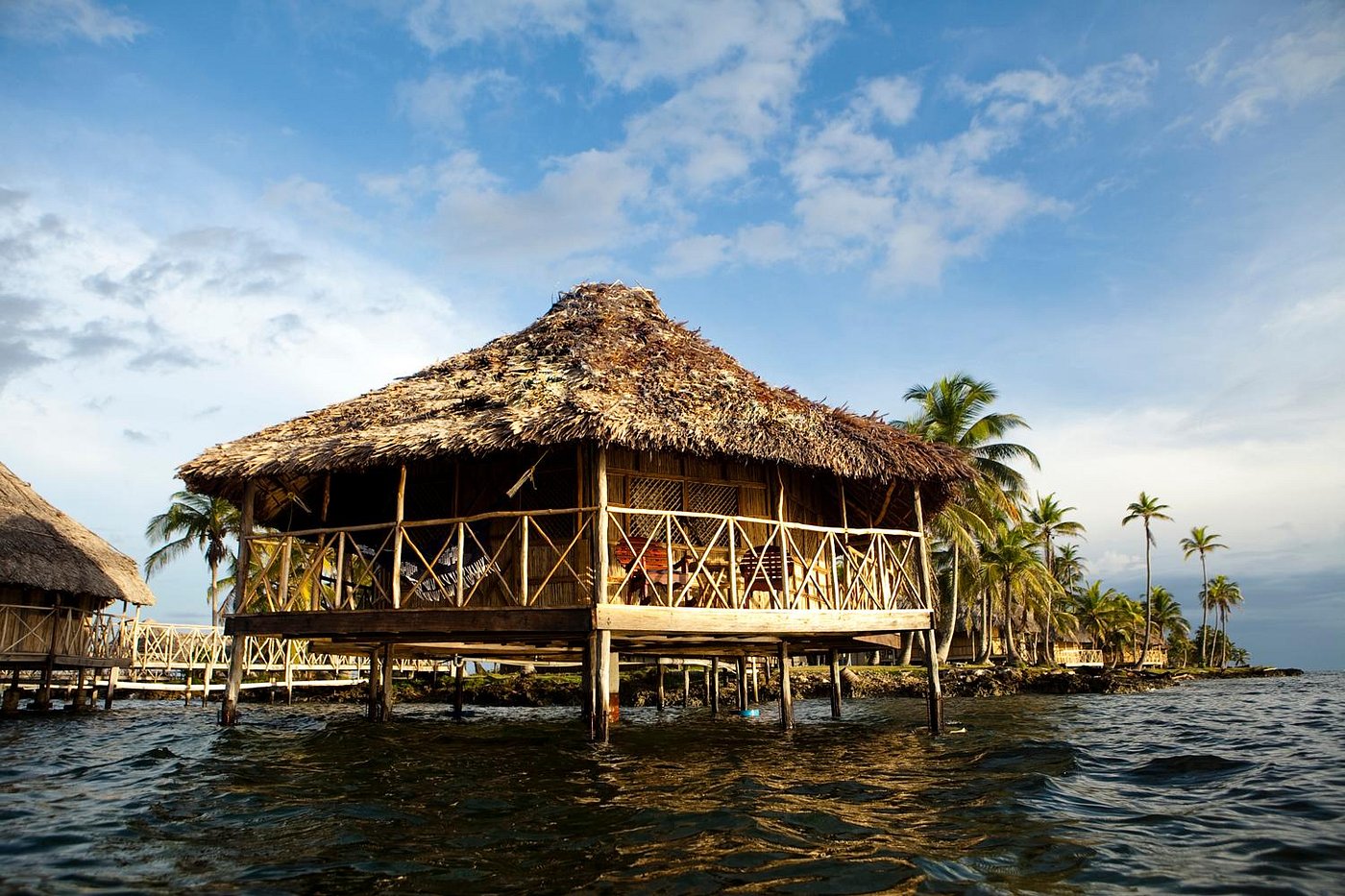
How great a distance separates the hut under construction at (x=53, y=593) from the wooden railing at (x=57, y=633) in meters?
0.02

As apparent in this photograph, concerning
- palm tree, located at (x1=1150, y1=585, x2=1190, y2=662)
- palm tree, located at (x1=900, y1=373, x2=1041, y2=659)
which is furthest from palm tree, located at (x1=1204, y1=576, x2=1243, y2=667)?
palm tree, located at (x1=900, y1=373, x2=1041, y2=659)

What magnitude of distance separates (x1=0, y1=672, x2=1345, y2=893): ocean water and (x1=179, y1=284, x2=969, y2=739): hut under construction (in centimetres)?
145

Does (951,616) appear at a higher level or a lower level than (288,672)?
higher

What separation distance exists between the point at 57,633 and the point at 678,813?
1766 cm

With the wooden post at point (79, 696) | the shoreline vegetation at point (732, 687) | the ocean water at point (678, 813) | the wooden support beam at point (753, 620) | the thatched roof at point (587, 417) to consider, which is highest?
the thatched roof at point (587, 417)

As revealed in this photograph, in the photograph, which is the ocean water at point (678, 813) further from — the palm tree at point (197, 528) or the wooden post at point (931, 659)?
the palm tree at point (197, 528)

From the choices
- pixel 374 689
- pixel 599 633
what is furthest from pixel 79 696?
pixel 599 633

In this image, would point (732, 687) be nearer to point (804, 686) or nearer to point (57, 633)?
point (804, 686)

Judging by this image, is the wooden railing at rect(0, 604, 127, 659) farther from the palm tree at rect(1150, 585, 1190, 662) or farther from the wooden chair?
the palm tree at rect(1150, 585, 1190, 662)

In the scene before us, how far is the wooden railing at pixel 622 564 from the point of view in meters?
11.0

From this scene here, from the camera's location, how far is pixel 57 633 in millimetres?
18953

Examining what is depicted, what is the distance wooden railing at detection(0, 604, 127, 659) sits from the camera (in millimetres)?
17891

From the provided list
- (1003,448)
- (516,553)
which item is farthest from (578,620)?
(1003,448)

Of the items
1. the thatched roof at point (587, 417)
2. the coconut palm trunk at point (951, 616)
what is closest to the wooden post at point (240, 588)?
the thatched roof at point (587, 417)
